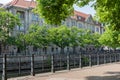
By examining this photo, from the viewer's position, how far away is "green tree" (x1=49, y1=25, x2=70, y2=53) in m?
62.7

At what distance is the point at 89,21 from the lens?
99.6 metres

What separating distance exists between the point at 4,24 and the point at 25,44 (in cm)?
754

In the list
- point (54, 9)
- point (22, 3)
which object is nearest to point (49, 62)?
point (54, 9)

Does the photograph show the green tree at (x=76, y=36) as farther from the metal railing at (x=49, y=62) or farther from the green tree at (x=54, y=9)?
the green tree at (x=54, y=9)

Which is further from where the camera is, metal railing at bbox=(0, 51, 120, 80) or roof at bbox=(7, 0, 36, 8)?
roof at bbox=(7, 0, 36, 8)

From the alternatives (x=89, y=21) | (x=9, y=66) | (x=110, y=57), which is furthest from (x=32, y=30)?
(x=89, y=21)

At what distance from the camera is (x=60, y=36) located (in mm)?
64188

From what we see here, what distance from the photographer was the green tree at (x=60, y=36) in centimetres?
6266

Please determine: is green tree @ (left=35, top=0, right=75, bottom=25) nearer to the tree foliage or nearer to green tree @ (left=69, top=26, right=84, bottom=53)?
the tree foliage

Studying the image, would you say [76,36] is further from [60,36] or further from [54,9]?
[54,9]

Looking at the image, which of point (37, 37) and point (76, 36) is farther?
point (76, 36)

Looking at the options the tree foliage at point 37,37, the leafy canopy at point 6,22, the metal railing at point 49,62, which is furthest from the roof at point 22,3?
the metal railing at point 49,62

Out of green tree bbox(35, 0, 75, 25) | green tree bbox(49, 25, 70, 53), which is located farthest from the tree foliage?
green tree bbox(35, 0, 75, 25)

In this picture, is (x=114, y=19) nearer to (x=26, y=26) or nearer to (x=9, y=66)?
(x=9, y=66)
